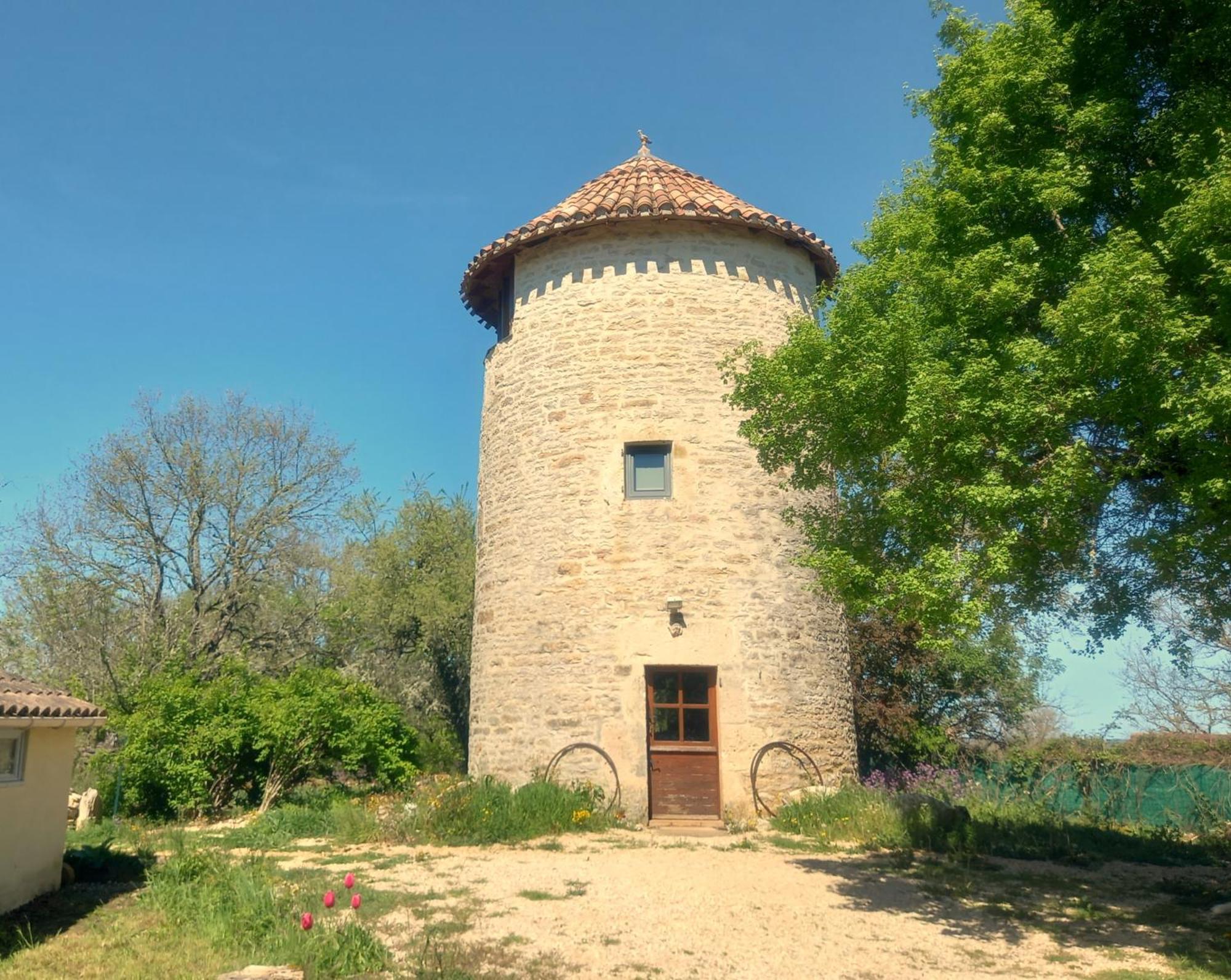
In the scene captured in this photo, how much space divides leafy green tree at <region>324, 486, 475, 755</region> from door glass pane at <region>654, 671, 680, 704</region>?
8348 millimetres

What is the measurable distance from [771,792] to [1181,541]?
7.13 metres

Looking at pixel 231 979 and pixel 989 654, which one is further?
pixel 989 654

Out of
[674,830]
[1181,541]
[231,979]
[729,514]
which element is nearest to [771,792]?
[674,830]

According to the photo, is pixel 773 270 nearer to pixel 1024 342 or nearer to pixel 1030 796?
pixel 1024 342

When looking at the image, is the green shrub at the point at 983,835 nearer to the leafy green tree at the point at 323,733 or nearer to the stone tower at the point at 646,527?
the stone tower at the point at 646,527

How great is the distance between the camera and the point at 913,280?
7.61 metres

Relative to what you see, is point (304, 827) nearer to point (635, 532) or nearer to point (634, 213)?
point (635, 532)

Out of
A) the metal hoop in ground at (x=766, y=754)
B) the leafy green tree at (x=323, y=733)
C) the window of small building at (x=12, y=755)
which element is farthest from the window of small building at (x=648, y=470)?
the window of small building at (x=12, y=755)

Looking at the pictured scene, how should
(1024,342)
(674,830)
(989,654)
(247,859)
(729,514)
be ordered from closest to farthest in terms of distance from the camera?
(1024,342) < (247,859) < (674,830) < (729,514) < (989,654)

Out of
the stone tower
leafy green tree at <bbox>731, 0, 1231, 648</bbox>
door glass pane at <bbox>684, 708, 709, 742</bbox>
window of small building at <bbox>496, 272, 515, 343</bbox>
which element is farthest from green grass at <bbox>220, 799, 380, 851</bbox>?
window of small building at <bbox>496, 272, 515, 343</bbox>

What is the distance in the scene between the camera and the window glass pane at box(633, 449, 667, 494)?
12742 mm

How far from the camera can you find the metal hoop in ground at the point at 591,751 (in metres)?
11.6

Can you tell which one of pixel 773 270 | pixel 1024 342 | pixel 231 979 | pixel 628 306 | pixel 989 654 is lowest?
pixel 231 979

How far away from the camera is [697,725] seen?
12047mm
